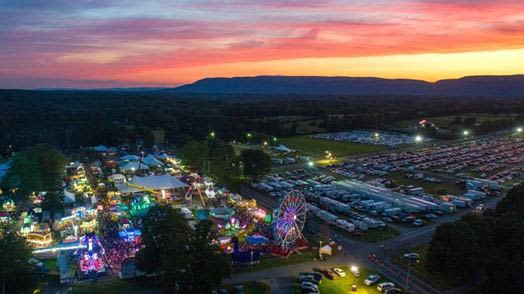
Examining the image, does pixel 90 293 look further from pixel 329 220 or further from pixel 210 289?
pixel 329 220

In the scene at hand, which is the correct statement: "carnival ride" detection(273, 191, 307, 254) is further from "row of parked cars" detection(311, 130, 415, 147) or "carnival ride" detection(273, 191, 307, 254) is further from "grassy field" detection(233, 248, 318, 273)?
"row of parked cars" detection(311, 130, 415, 147)

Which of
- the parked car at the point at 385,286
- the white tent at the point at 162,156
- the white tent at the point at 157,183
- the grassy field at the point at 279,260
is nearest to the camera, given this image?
the parked car at the point at 385,286

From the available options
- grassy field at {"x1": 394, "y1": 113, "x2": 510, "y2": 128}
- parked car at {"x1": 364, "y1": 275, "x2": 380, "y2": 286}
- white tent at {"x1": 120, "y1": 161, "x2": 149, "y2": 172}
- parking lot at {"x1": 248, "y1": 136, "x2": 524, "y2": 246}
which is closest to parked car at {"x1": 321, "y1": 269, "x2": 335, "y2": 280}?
parked car at {"x1": 364, "y1": 275, "x2": 380, "y2": 286}

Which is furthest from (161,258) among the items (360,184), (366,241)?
(360,184)


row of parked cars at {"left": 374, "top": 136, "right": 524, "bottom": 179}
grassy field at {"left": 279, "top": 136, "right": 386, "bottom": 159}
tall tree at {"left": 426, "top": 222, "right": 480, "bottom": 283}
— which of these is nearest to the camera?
tall tree at {"left": 426, "top": 222, "right": 480, "bottom": 283}

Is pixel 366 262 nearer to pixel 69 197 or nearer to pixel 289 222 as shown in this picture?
pixel 289 222

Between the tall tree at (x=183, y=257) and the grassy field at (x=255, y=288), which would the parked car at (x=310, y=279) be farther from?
the tall tree at (x=183, y=257)

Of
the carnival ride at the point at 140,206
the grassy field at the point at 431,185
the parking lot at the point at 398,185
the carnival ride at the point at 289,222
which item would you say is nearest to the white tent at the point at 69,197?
the carnival ride at the point at 140,206

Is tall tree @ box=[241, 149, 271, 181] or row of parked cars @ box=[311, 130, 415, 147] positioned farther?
row of parked cars @ box=[311, 130, 415, 147]
